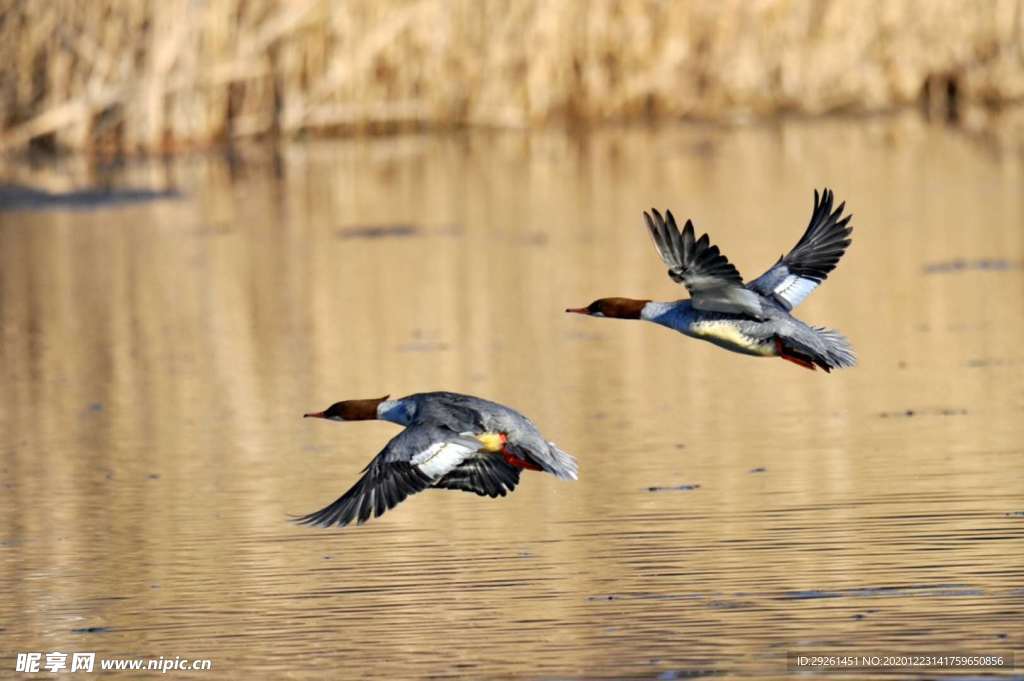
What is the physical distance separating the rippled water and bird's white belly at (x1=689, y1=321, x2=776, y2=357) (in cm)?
61

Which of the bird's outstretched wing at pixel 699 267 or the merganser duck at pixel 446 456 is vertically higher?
the bird's outstretched wing at pixel 699 267

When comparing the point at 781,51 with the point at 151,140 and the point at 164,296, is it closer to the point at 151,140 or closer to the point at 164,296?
the point at 151,140

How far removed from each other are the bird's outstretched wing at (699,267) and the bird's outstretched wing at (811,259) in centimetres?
67

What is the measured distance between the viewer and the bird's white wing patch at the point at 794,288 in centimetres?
845

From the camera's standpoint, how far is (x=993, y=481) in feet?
27.8

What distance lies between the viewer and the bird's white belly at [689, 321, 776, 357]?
7.87 meters

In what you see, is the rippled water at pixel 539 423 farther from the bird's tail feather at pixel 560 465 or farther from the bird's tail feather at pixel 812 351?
the bird's tail feather at pixel 812 351

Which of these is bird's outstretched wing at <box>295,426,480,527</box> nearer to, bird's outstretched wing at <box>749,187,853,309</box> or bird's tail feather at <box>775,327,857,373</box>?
bird's tail feather at <box>775,327,857,373</box>

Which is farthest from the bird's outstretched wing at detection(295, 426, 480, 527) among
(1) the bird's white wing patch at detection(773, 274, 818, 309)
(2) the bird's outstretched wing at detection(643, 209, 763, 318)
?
(1) the bird's white wing patch at detection(773, 274, 818, 309)

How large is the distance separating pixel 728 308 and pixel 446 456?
117 centimetres

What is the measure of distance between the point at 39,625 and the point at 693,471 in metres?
2.95

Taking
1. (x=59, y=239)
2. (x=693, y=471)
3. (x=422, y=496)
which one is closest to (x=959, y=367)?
(x=693, y=471)

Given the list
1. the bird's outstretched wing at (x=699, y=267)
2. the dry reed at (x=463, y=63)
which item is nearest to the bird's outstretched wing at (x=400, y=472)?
the bird's outstretched wing at (x=699, y=267)

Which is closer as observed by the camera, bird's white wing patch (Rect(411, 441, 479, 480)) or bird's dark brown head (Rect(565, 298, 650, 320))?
A: bird's white wing patch (Rect(411, 441, 479, 480))
